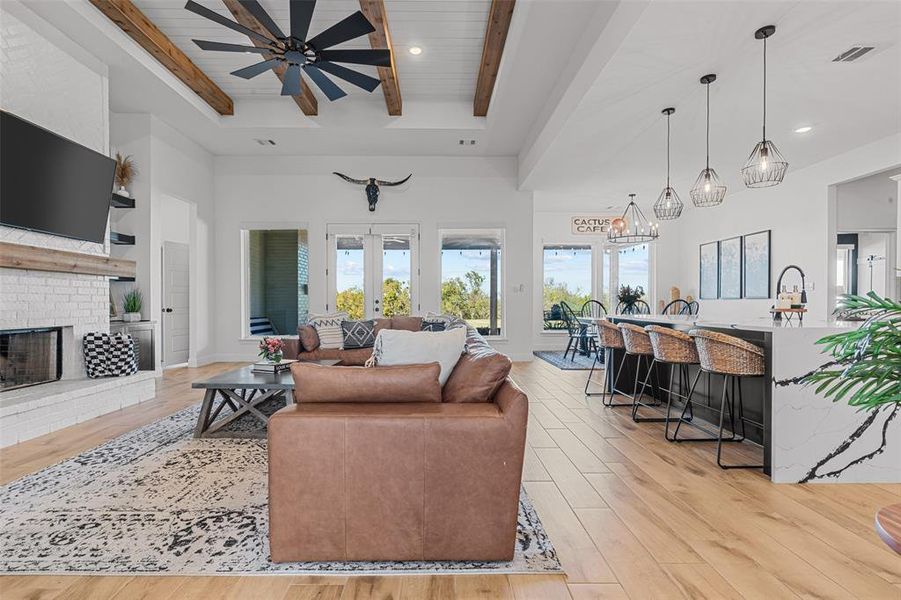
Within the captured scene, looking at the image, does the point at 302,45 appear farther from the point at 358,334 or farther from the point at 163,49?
the point at 358,334

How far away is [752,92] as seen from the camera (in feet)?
13.2

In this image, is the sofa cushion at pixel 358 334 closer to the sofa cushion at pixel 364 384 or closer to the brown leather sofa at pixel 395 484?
the sofa cushion at pixel 364 384

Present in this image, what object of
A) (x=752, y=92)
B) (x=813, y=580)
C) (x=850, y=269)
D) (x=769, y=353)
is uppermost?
(x=752, y=92)

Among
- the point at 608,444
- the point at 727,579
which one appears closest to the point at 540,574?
the point at 727,579

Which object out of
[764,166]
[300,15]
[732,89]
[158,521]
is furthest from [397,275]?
[158,521]

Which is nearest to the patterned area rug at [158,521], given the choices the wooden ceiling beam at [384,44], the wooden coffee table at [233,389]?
the wooden coffee table at [233,389]

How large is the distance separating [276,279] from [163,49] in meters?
4.02

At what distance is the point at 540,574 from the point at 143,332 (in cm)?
571

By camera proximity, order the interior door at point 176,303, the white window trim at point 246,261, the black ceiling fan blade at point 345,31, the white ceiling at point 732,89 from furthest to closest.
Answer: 1. the white window trim at point 246,261
2. the interior door at point 176,303
3. the black ceiling fan blade at point 345,31
4. the white ceiling at point 732,89

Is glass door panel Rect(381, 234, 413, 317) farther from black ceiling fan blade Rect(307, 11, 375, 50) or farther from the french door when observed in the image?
black ceiling fan blade Rect(307, 11, 375, 50)

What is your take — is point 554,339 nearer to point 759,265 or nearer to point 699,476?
point 759,265

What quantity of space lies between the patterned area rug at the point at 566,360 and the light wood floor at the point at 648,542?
363 cm

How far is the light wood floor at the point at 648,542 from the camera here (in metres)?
1.73

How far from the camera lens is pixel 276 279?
8.02m
